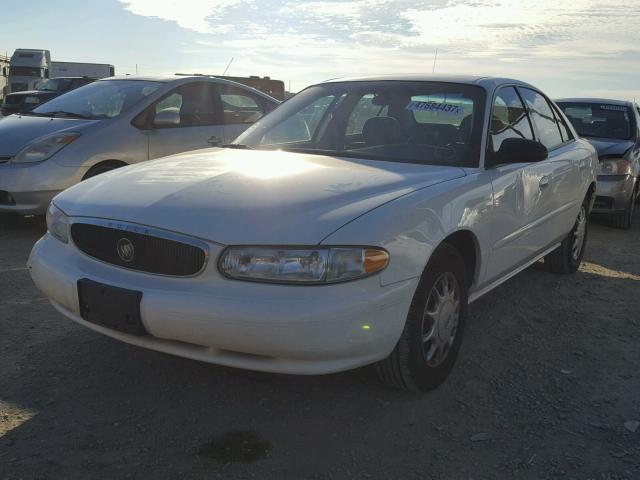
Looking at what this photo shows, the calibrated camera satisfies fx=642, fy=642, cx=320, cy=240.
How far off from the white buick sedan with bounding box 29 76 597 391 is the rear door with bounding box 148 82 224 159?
2.58m

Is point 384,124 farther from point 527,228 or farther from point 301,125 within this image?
point 527,228

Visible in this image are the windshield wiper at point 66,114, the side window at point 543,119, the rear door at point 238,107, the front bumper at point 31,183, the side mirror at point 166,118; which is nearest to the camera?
the side window at point 543,119

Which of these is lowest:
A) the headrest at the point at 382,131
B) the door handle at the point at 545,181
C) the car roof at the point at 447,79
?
the door handle at the point at 545,181

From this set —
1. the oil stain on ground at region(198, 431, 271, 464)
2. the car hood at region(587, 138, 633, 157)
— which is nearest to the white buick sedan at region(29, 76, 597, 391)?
the oil stain on ground at region(198, 431, 271, 464)

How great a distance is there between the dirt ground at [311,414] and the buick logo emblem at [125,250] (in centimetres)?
68

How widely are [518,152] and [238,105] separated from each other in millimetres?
4188

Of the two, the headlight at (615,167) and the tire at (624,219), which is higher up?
the headlight at (615,167)

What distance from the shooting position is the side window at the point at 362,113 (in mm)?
3811

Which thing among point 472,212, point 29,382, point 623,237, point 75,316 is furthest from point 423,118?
point 623,237

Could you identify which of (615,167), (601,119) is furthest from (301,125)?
(601,119)

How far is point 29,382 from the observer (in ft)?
9.86

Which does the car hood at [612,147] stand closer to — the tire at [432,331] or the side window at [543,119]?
the side window at [543,119]

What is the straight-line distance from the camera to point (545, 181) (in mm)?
4133

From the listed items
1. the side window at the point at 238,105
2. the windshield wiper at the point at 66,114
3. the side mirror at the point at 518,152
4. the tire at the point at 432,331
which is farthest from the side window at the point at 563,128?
the windshield wiper at the point at 66,114
